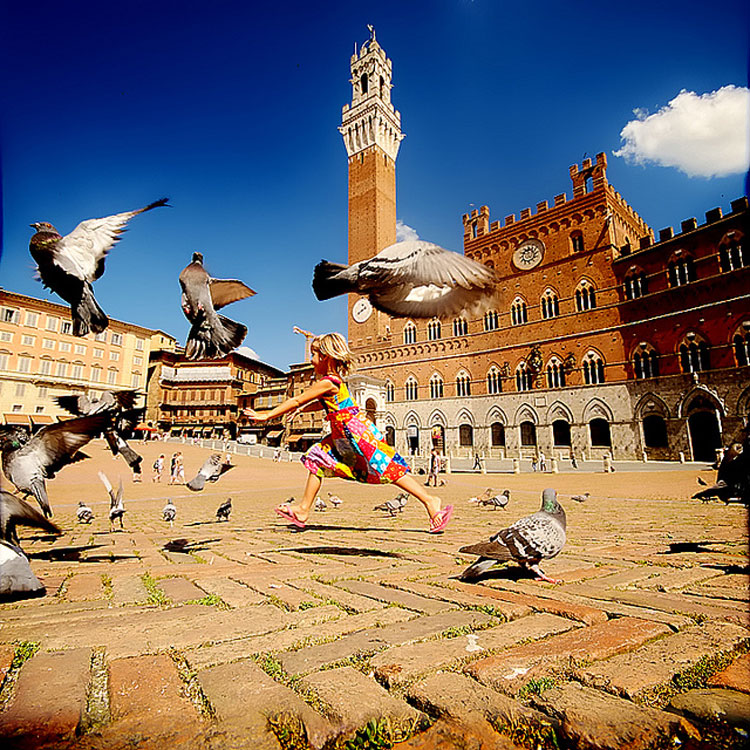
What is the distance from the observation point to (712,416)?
24.1 meters

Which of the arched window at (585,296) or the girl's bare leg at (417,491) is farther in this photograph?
the arched window at (585,296)

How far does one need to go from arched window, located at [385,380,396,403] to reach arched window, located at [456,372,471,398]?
6129 millimetres

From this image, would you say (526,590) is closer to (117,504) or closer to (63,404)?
(63,404)

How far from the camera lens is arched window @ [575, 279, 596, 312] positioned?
3022 cm

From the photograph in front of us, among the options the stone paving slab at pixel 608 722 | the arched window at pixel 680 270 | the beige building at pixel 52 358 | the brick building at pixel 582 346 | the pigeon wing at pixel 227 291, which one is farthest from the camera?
the arched window at pixel 680 270

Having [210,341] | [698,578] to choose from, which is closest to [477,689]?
[698,578]

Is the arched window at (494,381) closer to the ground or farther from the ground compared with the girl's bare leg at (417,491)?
farther from the ground

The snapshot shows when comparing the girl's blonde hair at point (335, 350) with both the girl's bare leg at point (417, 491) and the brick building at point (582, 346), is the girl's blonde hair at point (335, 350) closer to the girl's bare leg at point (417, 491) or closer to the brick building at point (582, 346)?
the girl's bare leg at point (417, 491)

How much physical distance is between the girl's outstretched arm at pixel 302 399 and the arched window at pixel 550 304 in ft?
102

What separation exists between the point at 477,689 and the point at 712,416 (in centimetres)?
2935

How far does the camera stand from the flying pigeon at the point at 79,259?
3.25 meters

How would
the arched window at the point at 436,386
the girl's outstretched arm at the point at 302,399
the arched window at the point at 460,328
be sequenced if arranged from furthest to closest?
the arched window at the point at 436,386
the arched window at the point at 460,328
the girl's outstretched arm at the point at 302,399

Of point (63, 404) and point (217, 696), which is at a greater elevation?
point (63, 404)

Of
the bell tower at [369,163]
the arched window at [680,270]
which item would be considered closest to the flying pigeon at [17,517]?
the arched window at [680,270]
